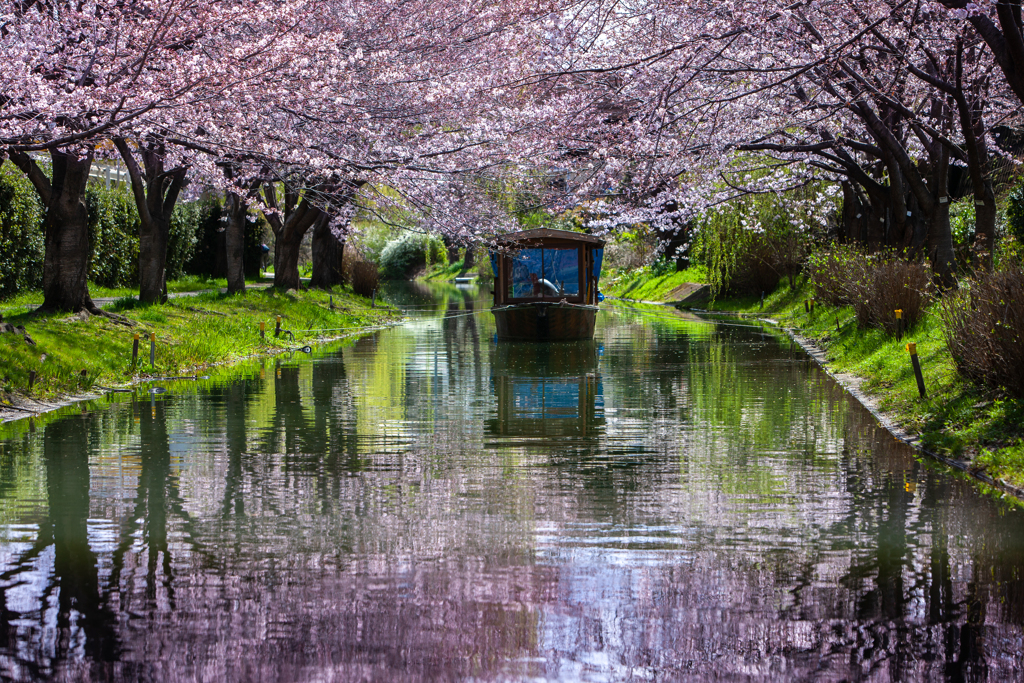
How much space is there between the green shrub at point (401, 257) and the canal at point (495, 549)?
86.8m

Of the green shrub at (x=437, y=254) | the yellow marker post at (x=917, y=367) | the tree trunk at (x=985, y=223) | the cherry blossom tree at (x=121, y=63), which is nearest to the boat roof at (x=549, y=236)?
the tree trunk at (x=985, y=223)

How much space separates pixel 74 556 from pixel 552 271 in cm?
2649

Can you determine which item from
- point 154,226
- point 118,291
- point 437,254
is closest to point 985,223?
point 154,226

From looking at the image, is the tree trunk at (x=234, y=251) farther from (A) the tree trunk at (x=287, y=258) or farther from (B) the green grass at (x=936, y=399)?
(B) the green grass at (x=936, y=399)

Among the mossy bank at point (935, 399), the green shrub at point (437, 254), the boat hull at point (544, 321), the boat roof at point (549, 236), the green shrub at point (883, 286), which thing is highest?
the green shrub at point (437, 254)

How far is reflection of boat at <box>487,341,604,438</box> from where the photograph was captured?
14.6m

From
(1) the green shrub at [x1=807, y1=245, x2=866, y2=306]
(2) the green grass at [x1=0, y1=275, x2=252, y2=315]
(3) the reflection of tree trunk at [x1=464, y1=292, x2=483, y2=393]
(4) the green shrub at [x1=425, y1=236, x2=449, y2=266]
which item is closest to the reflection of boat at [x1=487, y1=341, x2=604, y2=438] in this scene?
(3) the reflection of tree trunk at [x1=464, y1=292, x2=483, y2=393]

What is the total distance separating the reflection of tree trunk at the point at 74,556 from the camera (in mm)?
6320

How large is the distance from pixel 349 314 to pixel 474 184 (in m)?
18.9

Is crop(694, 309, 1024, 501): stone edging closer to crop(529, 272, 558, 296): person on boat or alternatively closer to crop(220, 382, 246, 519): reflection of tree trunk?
crop(220, 382, 246, 519): reflection of tree trunk

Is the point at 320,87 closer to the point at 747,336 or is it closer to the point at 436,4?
the point at 436,4

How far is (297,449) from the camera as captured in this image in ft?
41.5

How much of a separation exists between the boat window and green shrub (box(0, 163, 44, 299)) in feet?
41.4

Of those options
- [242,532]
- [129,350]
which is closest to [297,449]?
[242,532]
